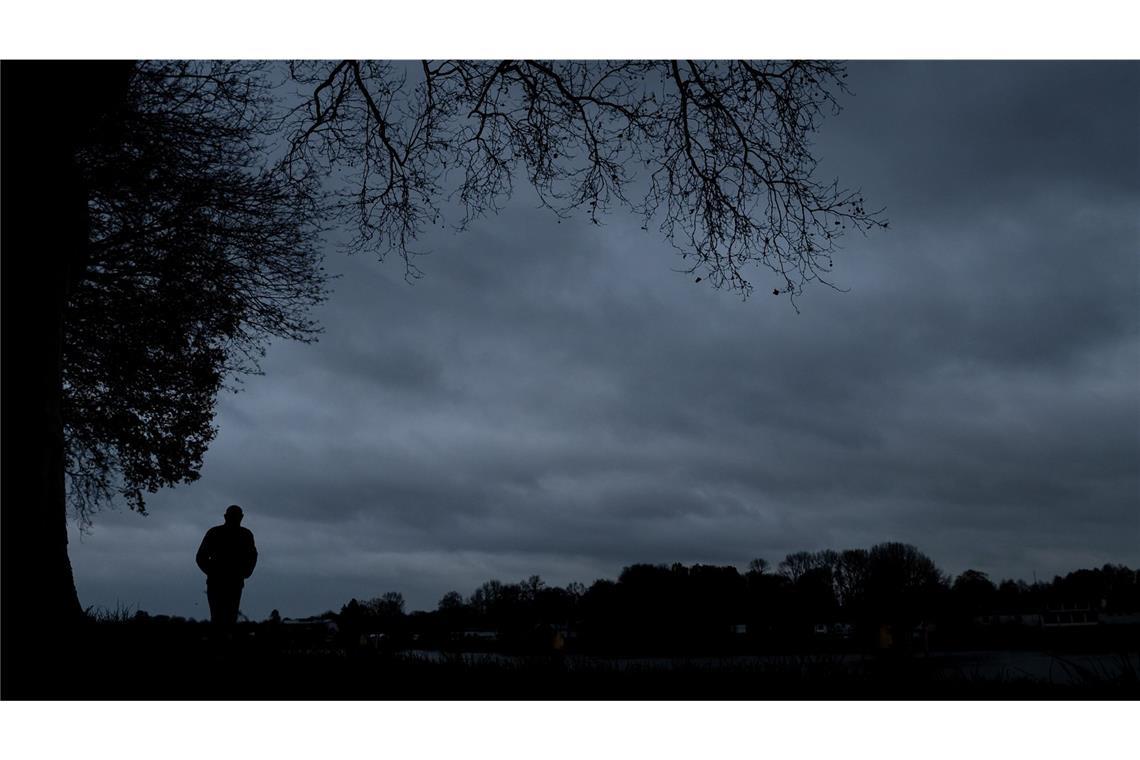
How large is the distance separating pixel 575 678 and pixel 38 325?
21.3 ft

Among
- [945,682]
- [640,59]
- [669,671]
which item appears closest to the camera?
[945,682]

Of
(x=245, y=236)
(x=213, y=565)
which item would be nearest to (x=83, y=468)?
(x=245, y=236)

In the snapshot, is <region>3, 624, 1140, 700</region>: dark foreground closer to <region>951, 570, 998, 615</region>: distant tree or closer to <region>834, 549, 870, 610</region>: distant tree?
<region>951, 570, 998, 615</region>: distant tree

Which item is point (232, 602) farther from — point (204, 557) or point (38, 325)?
point (38, 325)

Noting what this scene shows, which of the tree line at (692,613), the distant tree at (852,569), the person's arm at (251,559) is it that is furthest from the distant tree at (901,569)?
the person's arm at (251,559)

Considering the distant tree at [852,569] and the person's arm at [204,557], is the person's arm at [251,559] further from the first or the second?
the distant tree at [852,569]

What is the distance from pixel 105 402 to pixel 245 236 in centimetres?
492

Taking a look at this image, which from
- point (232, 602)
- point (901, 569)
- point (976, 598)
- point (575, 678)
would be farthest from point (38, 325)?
point (901, 569)

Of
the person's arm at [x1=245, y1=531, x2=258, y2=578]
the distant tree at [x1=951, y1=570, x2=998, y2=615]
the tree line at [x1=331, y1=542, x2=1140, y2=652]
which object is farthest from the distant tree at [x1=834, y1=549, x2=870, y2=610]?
the person's arm at [x1=245, y1=531, x2=258, y2=578]

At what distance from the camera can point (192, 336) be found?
15.8 meters

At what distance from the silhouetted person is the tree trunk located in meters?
2.34

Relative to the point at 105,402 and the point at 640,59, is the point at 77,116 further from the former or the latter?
the point at 105,402

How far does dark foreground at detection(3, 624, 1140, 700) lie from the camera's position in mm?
6156

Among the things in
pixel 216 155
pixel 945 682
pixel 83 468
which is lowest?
pixel 945 682
